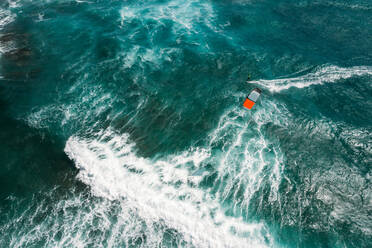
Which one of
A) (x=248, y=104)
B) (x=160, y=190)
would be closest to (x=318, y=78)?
(x=248, y=104)

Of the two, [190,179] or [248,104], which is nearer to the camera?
[190,179]

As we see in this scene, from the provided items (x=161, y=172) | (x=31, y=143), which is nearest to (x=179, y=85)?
(x=161, y=172)

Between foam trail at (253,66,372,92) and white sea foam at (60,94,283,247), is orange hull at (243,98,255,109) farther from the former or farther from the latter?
foam trail at (253,66,372,92)

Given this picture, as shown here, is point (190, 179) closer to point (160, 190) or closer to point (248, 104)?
point (160, 190)

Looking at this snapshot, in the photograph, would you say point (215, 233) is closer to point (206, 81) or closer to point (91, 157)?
point (91, 157)

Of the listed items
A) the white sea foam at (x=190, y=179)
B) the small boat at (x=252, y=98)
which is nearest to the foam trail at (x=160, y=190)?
the white sea foam at (x=190, y=179)
